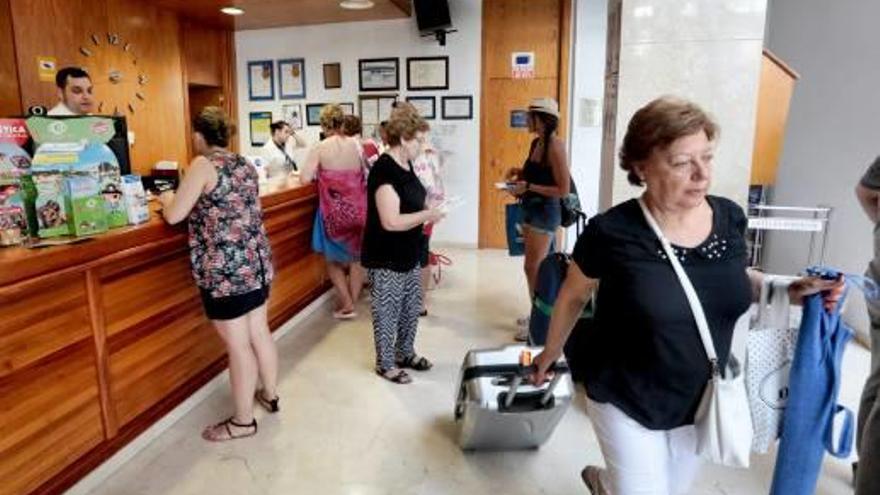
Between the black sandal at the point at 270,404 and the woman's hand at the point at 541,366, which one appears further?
the black sandal at the point at 270,404

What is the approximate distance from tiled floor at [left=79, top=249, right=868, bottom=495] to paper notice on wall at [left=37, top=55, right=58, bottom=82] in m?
3.17

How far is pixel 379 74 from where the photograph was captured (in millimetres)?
6449

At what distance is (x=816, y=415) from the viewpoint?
1560 millimetres

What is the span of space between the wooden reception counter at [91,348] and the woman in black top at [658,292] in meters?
1.80

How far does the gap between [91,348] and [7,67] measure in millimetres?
3265

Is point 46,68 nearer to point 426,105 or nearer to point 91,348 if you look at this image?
point 91,348

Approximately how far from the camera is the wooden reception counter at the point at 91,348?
1897 mm

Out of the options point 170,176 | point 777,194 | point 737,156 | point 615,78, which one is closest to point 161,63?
point 170,176

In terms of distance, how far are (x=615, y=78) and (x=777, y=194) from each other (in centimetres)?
315

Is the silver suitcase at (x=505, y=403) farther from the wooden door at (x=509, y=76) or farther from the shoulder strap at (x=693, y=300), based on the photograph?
the wooden door at (x=509, y=76)

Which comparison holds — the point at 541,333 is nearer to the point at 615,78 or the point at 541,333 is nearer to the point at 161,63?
the point at 615,78

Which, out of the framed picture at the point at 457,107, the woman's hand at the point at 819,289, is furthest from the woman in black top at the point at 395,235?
the framed picture at the point at 457,107

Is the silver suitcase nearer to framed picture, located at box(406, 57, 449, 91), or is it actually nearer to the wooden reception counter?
the wooden reception counter

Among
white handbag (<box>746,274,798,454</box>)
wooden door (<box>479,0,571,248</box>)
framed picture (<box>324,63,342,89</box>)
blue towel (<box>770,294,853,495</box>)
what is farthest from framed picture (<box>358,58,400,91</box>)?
blue towel (<box>770,294,853,495</box>)
